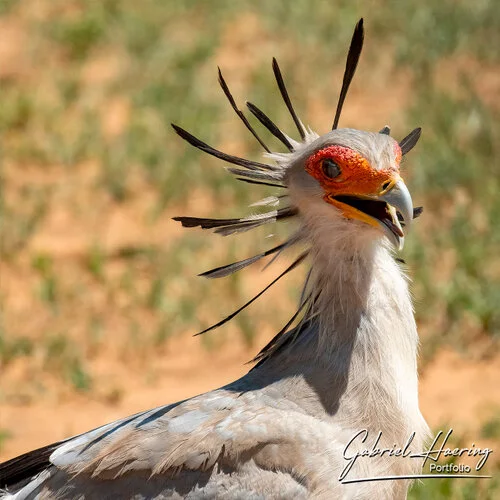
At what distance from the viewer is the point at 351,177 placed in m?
3.35

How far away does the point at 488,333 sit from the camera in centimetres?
539

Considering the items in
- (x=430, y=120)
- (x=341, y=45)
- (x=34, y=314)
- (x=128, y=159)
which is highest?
(x=341, y=45)

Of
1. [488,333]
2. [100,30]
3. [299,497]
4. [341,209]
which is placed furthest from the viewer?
[100,30]

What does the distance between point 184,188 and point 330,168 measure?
3.69 meters

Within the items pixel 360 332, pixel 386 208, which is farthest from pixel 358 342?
pixel 386 208

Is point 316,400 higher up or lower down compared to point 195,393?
lower down

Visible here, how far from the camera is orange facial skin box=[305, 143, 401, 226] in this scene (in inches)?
130

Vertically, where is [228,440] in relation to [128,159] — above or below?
below

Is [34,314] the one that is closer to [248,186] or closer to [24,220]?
[24,220]

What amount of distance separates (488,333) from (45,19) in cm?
532

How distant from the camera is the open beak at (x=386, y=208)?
3207 millimetres

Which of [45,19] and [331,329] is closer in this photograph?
[331,329]

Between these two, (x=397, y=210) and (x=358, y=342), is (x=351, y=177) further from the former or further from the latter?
(x=358, y=342)

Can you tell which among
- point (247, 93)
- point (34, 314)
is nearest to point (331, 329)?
point (34, 314)
